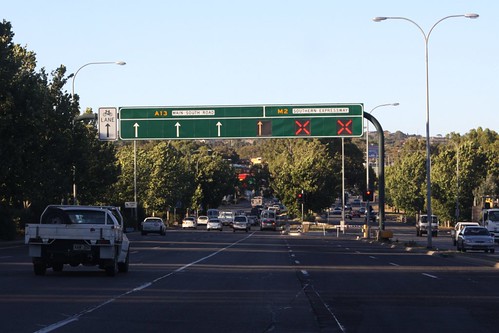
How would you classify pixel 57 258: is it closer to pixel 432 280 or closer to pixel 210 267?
pixel 210 267

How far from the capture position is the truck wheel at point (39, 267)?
23.2 meters

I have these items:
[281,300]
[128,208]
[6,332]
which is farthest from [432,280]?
[128,208]

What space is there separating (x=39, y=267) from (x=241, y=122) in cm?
2755

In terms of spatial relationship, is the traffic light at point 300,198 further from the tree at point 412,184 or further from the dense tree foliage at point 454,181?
the tree at point 412,184

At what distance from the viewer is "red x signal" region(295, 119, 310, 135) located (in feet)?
162

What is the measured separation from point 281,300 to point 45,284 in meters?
6.13

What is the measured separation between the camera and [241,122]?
49.9m

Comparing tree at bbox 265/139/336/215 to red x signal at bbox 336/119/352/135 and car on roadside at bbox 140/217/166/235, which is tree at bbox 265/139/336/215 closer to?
car on roadside at bbox 140/217/166/235

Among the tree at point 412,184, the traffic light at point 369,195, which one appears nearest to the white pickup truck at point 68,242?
the traffic light at point 369,195

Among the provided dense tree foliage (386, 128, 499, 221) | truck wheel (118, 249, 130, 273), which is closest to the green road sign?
truck wheel (118, 249, 130, 273)

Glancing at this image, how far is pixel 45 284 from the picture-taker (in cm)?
2072

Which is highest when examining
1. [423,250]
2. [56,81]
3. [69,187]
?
[56,81]

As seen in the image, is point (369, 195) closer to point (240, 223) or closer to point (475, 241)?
point (475, 241)

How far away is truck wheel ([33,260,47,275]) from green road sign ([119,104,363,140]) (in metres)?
26.7
